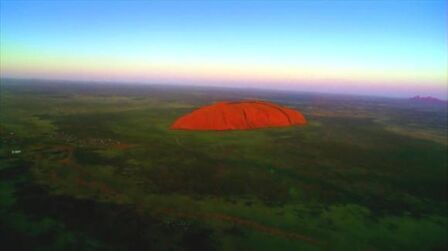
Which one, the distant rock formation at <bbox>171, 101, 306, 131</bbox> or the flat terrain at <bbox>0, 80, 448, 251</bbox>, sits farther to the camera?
the distant rock formation at <bbox>171, 101, 306, 131</bbox>

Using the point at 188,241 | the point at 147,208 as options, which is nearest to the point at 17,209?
the point at 147,208

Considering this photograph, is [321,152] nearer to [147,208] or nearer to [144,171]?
[144,171]

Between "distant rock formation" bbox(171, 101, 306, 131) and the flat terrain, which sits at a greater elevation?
"distant rock formation" bbox(171, 101, 306, 131)

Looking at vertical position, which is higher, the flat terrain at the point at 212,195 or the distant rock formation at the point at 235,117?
the distant rock formation at the point at 235,117

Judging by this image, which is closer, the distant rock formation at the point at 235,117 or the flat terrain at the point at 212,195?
the flat terrain at the point at 212,195
